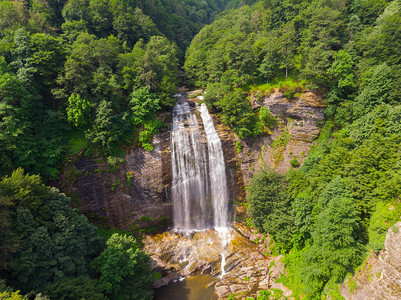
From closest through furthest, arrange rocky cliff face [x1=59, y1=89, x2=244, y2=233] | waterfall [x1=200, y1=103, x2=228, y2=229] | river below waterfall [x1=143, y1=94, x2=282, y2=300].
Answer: river below waterfall [x1=143, y1=94, x2=282, y2=300]
rocky cliff face [x1=59, y1=89, x2=244, y2=233]
waterfall [x1=200, y1=103, x2=228, y2=229]

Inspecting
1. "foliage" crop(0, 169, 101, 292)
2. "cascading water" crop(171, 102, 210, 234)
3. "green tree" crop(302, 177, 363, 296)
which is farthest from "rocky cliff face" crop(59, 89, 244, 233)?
"green tree" crop(302, 177, 363, 296)

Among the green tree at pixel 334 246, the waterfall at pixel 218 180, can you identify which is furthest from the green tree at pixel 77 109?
the green tree at pixel 334 246

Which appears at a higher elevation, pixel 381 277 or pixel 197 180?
pixel 197 180

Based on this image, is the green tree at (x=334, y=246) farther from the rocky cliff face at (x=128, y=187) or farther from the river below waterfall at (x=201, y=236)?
the rocky cliff face at (x=128, y=187)

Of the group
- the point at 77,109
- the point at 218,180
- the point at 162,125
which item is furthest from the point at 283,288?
the point at 77,109

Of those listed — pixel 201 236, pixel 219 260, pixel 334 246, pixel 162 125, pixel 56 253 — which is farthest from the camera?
pixel 162 125

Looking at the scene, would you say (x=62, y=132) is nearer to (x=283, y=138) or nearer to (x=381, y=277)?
(x=283, y=138)

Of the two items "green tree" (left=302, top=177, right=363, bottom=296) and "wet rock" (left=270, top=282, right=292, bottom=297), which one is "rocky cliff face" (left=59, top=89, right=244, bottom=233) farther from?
"green tree" (left=302, top=177, right=363, bottom=296)
